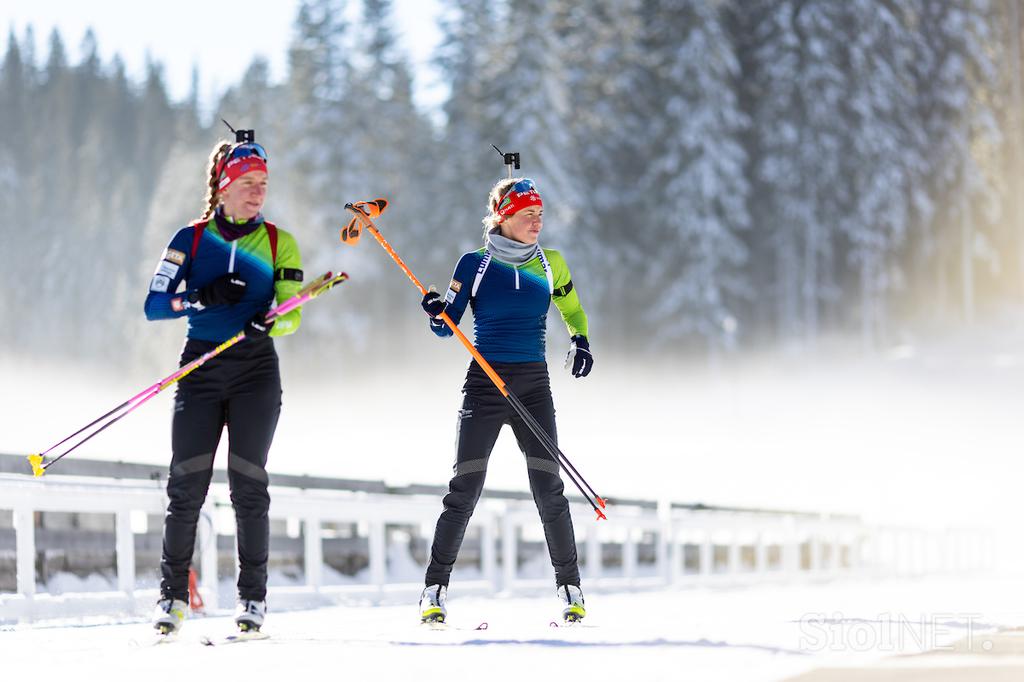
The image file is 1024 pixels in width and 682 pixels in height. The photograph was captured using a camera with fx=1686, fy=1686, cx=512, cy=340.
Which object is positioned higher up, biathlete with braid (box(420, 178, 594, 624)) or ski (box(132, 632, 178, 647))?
biathlete with braid (box(420, 178, 594, 624))

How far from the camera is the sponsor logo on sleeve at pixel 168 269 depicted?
7.88 metres

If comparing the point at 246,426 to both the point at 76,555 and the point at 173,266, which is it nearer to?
the point at 173,266

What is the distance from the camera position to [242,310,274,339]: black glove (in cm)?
769

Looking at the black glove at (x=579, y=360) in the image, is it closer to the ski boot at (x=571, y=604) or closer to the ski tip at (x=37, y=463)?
the ski boot at (x=571, y=604)

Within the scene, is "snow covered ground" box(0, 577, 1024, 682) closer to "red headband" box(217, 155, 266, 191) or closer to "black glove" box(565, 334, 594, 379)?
"black glove" box(565, 334, 594, 379)

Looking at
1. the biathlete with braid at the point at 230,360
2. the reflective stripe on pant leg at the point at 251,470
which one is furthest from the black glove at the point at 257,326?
the reflective stripe on pant leg at the point at 251,470

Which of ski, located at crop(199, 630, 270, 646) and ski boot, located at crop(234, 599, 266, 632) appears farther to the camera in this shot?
ski boot, located at crop(234, 599, 266, 632)

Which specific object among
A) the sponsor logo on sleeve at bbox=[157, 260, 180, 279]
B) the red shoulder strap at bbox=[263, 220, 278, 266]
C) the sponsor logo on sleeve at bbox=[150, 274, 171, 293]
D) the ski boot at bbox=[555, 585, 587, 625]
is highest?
the red shoulder strap at bbox=[263, 220, 278, 266]

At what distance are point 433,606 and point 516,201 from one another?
6.82 feet

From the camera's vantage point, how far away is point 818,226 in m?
65.1

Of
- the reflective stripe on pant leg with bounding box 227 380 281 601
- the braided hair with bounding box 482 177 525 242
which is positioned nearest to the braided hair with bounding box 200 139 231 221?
the reflective stripe on pant leg with bounding box 227 380 281 601

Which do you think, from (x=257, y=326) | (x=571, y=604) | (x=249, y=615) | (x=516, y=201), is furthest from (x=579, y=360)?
(x=249, y=615)

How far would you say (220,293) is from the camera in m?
7.72

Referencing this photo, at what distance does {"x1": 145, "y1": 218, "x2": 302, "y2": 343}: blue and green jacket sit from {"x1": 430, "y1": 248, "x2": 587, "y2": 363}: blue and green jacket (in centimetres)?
89
